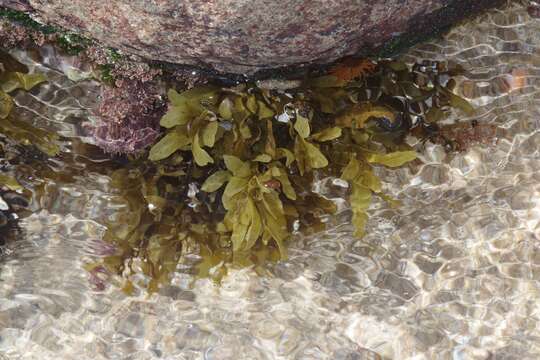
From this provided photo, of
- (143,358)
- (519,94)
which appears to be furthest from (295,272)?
(519,94)

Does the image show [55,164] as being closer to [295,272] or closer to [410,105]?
[295,272]

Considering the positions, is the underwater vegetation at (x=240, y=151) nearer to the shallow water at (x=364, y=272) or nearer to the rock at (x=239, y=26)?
the shallow water at (x=364, y=272)

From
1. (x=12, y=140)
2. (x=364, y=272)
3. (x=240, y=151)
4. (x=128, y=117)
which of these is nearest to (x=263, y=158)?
(x=240, y=151)

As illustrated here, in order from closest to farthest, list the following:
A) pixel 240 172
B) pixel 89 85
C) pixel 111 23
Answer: pixel 111 23 → pixel 240 172 → pixel 89 85

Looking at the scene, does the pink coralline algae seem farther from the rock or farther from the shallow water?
the rock

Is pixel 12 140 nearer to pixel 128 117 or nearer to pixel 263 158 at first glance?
pixel 128 117

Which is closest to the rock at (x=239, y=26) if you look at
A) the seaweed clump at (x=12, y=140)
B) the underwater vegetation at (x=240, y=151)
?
the underwater vegetation at (x=240, y=151)
